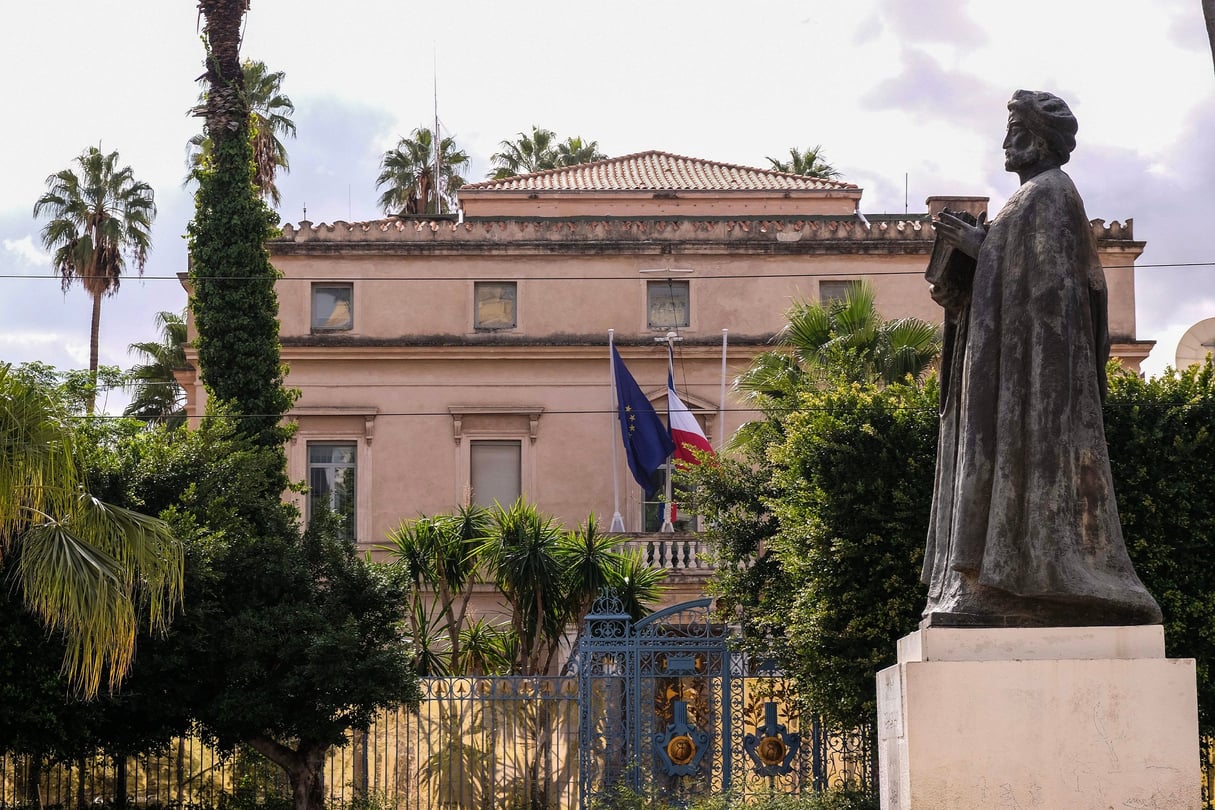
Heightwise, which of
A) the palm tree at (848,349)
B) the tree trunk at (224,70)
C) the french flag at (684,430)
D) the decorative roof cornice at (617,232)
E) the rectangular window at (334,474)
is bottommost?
the rectangular window at (334,474)

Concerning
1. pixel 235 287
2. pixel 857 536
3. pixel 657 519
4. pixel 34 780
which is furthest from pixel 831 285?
pixel 34 780

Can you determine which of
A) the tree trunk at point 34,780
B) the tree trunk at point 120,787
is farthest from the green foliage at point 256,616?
the tree trunk at point 34,780

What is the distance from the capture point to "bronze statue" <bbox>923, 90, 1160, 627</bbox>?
22.7 ft

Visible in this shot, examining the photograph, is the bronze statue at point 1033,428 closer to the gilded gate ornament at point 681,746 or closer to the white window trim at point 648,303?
the gilded gate ornament at point 681,746

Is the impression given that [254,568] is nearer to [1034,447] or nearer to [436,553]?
[436,553]

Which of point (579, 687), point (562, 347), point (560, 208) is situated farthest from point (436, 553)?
point (560, 208)

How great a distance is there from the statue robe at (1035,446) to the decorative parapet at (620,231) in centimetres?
2625

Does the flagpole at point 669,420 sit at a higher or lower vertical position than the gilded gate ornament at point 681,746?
higher

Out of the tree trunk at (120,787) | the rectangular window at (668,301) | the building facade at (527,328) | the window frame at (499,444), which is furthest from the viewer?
the rectangular window at (668,301)

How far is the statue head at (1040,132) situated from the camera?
7438 millimetres

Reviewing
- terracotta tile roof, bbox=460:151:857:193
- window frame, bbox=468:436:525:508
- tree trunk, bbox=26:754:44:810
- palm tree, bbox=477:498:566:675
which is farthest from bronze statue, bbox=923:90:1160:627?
terracotta tile roof, bbox=460:151:857:193

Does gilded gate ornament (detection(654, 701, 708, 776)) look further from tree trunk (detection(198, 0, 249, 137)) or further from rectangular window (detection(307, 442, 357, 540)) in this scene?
rectangular window (detection(307, 442, 357, 540))

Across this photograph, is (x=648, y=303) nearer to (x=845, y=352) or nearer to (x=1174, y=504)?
(x=845, y=352)

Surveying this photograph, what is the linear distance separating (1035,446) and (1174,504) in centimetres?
956
